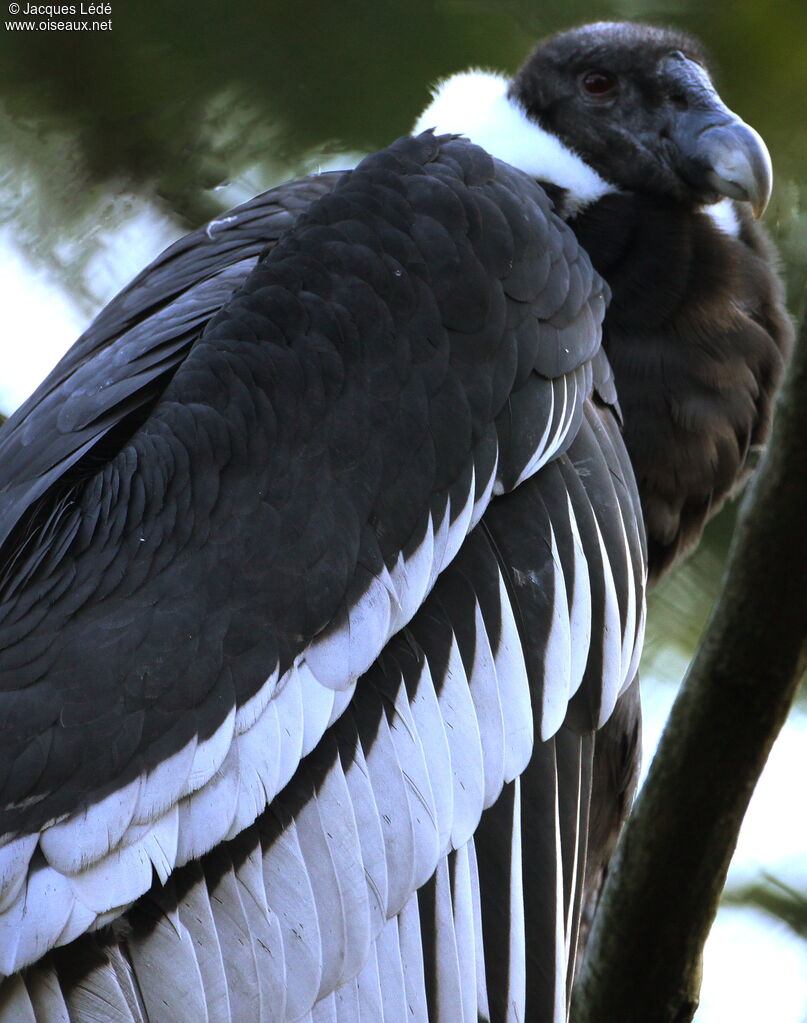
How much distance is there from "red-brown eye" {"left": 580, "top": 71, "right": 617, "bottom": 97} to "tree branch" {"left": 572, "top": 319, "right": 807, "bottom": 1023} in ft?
5.66

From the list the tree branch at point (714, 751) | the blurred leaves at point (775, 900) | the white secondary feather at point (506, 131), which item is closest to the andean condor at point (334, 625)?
the tree branch at point (714, 751)

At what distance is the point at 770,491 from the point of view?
7.16 ft

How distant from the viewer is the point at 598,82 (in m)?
3.70

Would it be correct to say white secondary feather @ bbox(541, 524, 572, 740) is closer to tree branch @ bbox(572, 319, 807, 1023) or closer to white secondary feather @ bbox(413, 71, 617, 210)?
tree branch @ bbox(572, 319, 807, 1023)

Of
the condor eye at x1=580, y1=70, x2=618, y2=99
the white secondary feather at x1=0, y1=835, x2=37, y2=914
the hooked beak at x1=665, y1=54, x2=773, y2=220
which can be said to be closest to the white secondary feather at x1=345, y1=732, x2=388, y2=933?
the white secondary feather at x1=0, y1=835, x2=37, y2=914

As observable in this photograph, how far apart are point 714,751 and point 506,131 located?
1995mm

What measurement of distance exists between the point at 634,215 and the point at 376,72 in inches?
44.9

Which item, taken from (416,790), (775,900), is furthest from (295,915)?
(775,900)

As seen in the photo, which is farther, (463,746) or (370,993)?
(463,746)

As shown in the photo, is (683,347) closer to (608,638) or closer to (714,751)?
Result: (608,638)

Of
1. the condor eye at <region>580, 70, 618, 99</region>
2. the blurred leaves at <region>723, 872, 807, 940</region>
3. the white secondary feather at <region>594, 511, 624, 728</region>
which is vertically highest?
the condor eye at <region>580, 70, 618, 99</region>

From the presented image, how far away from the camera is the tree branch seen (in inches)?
85.8

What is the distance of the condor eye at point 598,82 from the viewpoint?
369 centimetres

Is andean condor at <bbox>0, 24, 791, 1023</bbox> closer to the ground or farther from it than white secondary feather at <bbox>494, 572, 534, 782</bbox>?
farther from it
